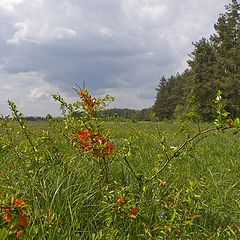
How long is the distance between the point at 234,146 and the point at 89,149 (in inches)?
205

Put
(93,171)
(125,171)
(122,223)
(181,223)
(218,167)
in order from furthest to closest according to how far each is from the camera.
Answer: (218,167)
(125,171)
(93,171)
(122,223)
(181,223)

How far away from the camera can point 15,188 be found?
268cm

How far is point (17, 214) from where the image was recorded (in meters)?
1.96

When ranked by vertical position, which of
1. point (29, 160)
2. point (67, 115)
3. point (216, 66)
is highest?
point (216, 66)

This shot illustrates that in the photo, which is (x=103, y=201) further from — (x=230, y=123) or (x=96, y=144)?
(x=230, y=123)

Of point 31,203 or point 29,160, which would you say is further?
point 29,160

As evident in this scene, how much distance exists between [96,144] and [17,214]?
1012 millimetres

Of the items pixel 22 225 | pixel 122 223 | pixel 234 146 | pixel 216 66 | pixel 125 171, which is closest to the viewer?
pixel 22 225

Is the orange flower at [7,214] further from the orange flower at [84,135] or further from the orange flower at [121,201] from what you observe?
the orange flower at [84,135]

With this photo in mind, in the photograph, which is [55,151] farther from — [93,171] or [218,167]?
[218,167]

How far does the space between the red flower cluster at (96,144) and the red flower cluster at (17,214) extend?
38.4 inches

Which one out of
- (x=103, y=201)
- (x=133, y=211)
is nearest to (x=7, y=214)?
(x=103, y=201)

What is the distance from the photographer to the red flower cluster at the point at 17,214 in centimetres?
192

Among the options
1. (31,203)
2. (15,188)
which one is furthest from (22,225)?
(15,188)
